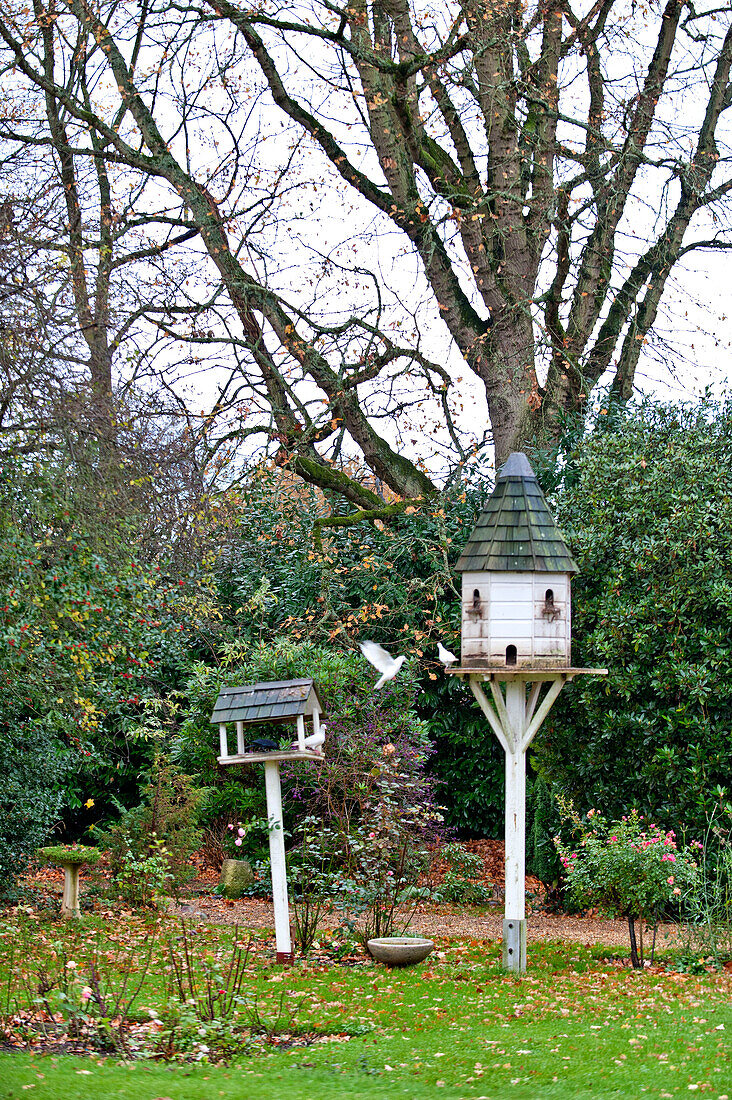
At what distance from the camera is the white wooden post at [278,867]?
7.32 m

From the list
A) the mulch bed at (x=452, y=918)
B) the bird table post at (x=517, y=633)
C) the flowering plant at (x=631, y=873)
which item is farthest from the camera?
the mulch bed at (x=452, y=918)

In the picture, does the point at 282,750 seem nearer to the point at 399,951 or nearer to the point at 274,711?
the point at 274,711

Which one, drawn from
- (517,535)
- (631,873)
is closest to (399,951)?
(631,873)

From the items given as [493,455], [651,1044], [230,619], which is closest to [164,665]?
[230,619]

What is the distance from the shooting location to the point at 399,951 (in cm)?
717

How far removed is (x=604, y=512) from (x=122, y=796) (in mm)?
7184

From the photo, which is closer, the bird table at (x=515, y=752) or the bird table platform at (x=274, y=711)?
the bird table at (x=515, y=752)

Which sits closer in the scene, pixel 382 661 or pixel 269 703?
pixel 382 661

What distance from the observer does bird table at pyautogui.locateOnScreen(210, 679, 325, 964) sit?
24.2 feet

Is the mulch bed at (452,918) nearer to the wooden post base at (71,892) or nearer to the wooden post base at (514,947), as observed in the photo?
the wooden post base at (71,892)

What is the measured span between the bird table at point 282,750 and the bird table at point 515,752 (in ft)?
4.18

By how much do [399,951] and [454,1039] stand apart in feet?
6.09

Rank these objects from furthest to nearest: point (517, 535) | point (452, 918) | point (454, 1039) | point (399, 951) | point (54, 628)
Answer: point (452, 918) → point (54, 628) → point (517, 535) → point (399, 951) → point (454, 1039)

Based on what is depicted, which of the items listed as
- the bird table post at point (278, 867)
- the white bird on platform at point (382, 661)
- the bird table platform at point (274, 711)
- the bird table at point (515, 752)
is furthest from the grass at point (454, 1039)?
the white bird on platform at point (382, 661)
